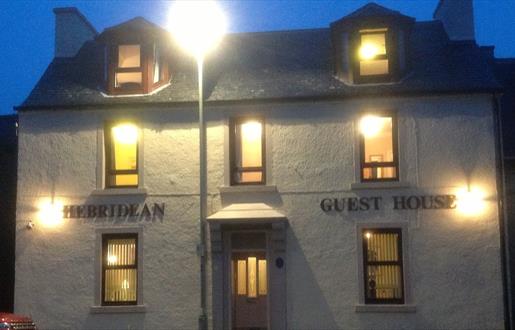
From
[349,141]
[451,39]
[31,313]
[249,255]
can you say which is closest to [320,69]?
[349,141]

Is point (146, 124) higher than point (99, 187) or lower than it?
higher

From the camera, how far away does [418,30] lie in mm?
22906

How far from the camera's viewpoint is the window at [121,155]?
2075cm

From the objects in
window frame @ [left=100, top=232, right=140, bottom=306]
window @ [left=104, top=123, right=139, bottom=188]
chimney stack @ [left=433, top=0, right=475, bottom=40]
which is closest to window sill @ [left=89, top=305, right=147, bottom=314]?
window frame @ [left=100, top=232, right=140, bottom=306]

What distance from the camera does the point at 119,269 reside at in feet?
66.8

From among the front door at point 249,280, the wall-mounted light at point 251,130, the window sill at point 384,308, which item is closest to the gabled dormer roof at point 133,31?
the wall-mounted light at point 251,130

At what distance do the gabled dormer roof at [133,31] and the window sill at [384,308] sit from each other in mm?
9486

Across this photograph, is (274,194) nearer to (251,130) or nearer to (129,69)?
(251,130)

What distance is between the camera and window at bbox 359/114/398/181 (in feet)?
65.5

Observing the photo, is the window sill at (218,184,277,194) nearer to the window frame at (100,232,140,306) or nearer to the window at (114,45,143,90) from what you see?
the window frame at (100,232,140,306)

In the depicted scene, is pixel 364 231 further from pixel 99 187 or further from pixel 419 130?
pixel 99 187

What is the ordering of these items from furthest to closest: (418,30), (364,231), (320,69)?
(418,30)
(320,69)
(364,231)

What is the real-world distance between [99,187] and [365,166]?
7.31m

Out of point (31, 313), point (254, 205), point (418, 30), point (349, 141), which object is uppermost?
point (418, 30)
